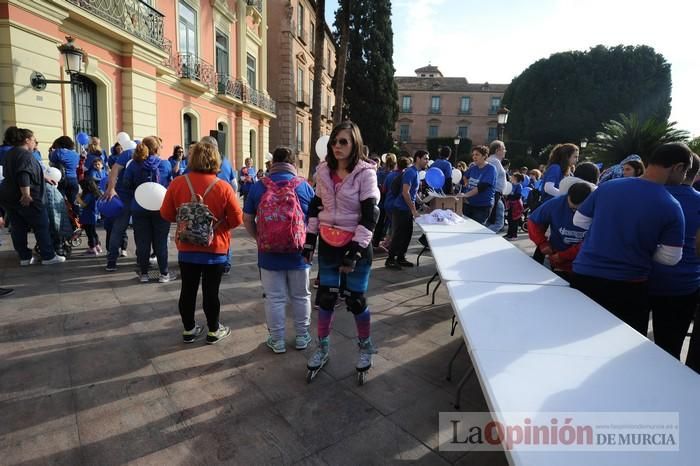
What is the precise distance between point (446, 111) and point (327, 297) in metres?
56.9

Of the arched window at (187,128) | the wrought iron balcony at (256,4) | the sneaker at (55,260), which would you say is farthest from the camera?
the wrought iron balcony at (256,4)

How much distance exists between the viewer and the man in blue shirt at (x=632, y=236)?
230 cm

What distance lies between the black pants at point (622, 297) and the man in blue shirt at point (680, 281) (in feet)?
0.78

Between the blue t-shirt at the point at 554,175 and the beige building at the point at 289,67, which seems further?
the beige building at the point at 289,67

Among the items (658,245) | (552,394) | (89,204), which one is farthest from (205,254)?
(89,204)

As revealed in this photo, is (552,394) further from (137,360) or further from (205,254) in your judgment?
(137,360)

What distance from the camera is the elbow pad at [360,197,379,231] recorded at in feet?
8.89

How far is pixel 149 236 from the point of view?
488 centimetres

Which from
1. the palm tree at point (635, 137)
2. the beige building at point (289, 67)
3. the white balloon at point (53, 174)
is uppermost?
the beige building at point (289, 67)

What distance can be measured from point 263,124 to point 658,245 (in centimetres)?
2043

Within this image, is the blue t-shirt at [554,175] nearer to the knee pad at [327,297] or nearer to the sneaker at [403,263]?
the sneaker at [403,263]

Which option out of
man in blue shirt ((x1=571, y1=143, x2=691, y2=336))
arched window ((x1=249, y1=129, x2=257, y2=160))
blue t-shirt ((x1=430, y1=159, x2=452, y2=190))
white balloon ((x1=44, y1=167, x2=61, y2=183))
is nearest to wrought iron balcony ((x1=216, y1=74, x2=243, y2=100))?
arched window ((x1=249, y1=129, x2=257, y2=160))

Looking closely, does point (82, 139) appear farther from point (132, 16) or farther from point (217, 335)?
point (217, 335)

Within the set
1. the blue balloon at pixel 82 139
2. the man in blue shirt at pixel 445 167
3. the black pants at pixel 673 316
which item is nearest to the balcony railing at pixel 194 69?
the blue balloon at pixel 82 139
